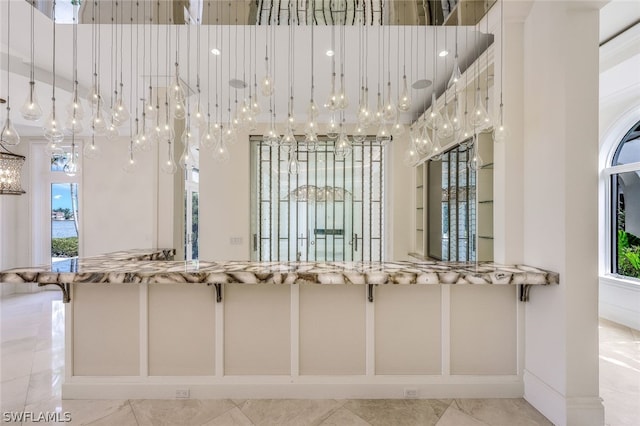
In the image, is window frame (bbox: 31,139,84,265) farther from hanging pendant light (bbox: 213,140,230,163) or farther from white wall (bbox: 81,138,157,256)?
hanging pendant light (bbox: 213,140,230,163)

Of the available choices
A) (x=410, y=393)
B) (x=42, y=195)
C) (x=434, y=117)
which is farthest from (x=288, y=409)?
(x=42, y=195)

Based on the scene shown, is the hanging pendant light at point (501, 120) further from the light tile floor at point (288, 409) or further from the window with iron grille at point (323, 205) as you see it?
the window with iron grille at point (323, 205)

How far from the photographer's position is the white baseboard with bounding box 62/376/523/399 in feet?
7.66

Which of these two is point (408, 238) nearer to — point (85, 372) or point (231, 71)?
point (231, 71)

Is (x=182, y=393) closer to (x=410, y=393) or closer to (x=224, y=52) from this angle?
(x=410, y=393)

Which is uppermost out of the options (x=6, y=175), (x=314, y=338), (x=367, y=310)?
(x=6, y=175)

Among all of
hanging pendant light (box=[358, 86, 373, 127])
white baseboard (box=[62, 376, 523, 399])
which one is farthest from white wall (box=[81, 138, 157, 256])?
hanging pendant light (box=[358, 86, 373, 127])

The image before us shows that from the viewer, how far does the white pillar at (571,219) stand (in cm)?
203

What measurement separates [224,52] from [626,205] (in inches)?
239

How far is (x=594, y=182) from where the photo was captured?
80.4 inches

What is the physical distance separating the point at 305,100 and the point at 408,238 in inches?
109

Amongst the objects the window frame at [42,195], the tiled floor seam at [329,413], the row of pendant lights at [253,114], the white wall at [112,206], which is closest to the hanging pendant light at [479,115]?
the row of pendant lights at [253,114]

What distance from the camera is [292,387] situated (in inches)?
92.7

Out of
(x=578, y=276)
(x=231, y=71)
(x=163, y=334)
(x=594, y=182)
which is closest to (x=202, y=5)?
(x=231, y=71)
